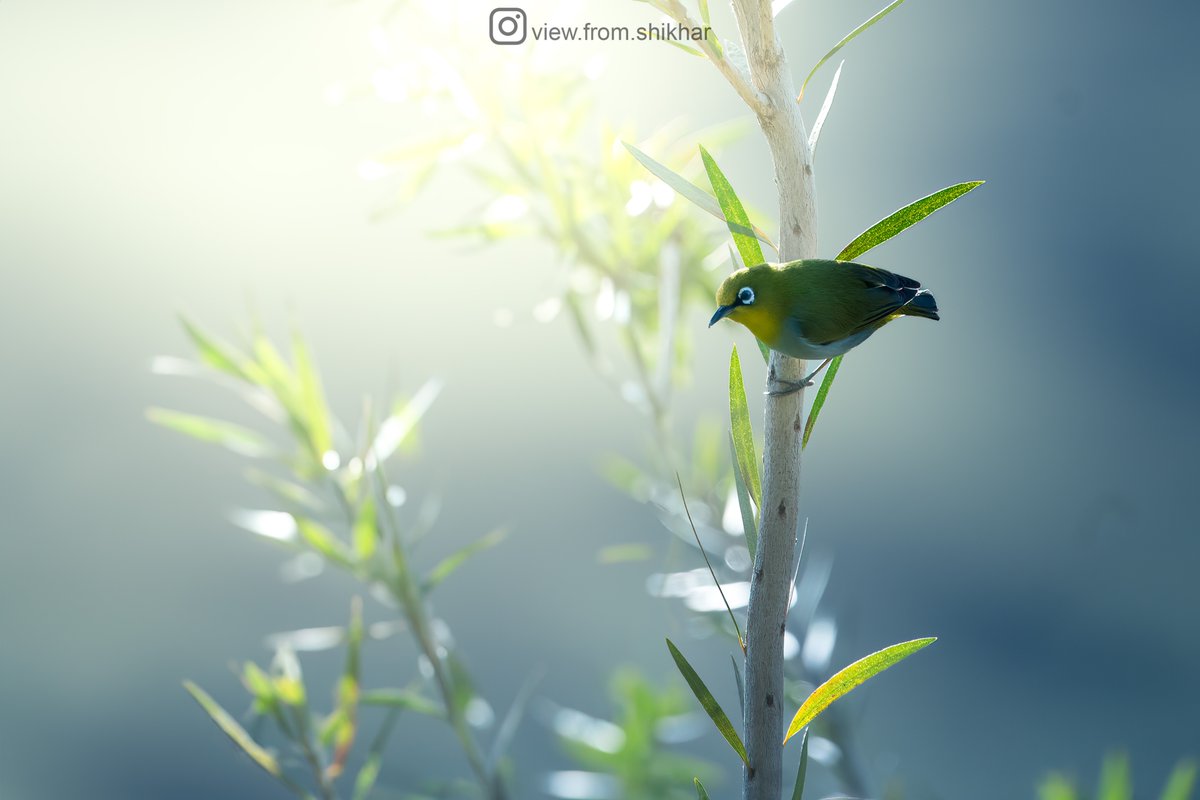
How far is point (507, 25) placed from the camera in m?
0.39

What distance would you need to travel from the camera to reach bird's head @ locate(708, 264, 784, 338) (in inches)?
7.1

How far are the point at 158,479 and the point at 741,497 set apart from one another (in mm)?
1201

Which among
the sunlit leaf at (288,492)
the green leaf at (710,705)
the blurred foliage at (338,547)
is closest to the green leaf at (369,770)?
the blurred foliage at (338,547)

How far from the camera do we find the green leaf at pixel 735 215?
0.19 metres

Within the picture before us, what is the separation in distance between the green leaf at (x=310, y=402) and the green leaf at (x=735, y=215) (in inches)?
12.4

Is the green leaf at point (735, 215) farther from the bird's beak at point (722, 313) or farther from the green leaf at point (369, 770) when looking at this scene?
the green leaf at point (369, 770)

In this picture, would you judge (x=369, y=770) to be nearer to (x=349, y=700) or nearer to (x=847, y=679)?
(x=349, y=700)

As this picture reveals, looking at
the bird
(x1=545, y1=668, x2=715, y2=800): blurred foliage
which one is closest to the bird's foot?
the bird

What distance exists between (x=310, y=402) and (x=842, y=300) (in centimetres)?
35

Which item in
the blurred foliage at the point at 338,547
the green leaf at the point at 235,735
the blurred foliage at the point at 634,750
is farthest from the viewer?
the blurred foliage at the point at 634,750

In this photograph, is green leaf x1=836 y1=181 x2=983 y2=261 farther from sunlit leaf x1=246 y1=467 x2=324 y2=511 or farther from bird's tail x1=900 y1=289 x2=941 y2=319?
sunlit leaf x1=246 y1=467 x2=324 y2=511

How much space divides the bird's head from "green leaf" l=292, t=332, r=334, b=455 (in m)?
0.33

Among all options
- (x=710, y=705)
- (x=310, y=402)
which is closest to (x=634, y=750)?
(x=310, y=402)

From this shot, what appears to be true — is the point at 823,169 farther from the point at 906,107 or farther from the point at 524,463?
the point at 524,463
